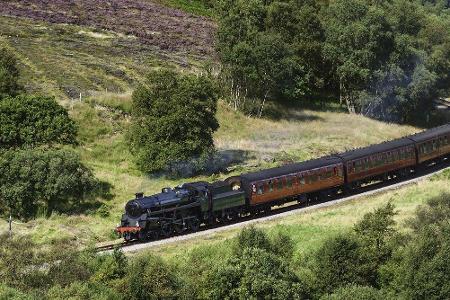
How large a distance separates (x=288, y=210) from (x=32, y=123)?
2012 cm

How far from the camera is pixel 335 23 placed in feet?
251

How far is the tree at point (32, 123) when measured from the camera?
155 ft

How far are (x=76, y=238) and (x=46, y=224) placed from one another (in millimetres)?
3330

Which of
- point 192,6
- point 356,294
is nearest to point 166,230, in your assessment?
point 356,294

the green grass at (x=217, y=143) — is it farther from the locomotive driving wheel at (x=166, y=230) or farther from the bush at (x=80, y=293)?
the bush at (x=80, y=293)

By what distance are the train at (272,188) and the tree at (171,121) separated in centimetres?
607

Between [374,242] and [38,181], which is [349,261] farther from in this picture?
[38,181]

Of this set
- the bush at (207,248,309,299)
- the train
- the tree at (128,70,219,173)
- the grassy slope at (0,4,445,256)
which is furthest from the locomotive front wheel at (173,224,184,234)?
A: the bush at (207,248,309,299)

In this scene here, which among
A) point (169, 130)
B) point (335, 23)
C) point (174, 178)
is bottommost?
point (174, 178)

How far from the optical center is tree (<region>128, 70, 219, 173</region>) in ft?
163

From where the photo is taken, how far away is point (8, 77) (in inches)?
2105

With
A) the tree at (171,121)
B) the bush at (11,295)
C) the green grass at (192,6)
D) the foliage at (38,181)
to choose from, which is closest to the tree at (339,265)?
the bush at (11,295)

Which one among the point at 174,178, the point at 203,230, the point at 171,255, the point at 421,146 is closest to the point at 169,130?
the point at 174,178

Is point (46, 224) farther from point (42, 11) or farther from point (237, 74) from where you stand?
point (42, 11)
